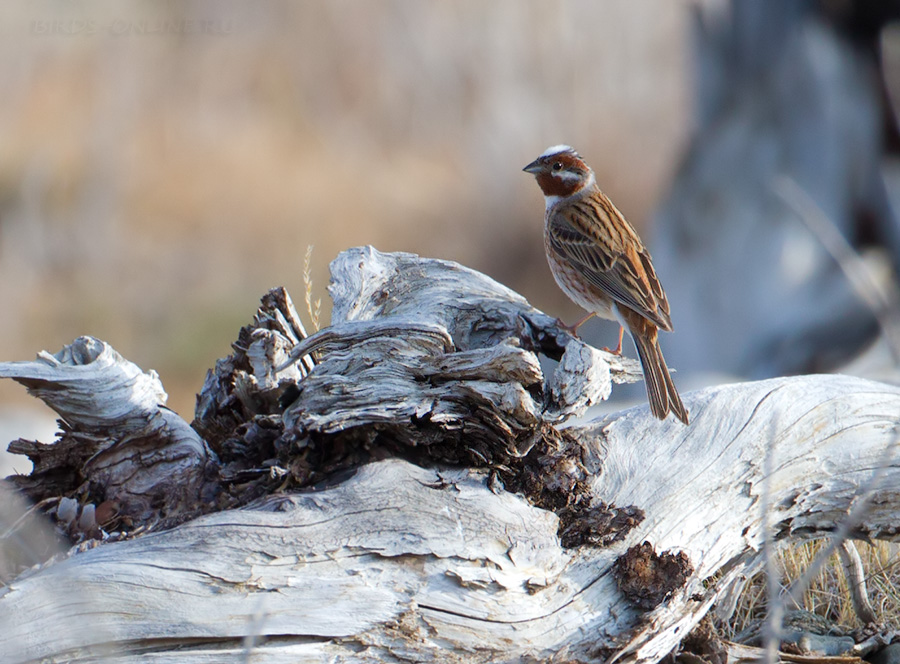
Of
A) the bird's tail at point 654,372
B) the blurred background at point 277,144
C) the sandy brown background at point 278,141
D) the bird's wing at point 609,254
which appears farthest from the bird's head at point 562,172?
the sandy brown background at point 278,141

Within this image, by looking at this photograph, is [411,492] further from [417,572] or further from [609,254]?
[609,254]

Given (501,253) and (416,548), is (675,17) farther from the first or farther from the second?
(416,548)

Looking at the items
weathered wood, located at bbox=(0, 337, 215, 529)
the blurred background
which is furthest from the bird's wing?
the blurred background

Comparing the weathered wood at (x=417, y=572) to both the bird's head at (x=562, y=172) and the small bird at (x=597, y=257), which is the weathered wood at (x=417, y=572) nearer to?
the small bird at (x=597, y=257)

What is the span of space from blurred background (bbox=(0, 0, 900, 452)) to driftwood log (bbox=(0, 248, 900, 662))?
201 inches

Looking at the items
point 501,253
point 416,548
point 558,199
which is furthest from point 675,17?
point 416,548

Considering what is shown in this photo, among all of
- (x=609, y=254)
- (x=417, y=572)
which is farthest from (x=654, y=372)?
(x=417, y=572)

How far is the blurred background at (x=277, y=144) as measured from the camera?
11.5 metres

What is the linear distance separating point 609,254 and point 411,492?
1984 mm

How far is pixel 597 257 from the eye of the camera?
4.56 meters

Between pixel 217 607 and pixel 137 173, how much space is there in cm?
1135

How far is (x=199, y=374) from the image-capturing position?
36.6 ft

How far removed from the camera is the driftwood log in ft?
8.78

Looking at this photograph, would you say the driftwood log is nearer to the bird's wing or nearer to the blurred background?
the bird's wing
